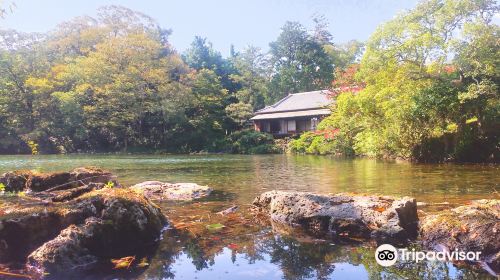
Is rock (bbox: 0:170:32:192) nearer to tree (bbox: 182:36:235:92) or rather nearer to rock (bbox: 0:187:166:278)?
rock (bbox: 0:187:166:278)

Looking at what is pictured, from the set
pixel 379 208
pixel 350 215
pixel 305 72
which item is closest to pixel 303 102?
pixel 305 72

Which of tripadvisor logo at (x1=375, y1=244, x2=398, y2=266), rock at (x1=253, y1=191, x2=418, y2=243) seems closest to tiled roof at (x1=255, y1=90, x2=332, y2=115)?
rock at (x1=253, y1=191, x2=418, y2=243)

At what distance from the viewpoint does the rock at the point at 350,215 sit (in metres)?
5.02

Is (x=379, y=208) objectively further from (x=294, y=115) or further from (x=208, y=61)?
(x=208, y=61)

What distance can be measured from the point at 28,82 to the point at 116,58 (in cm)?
856

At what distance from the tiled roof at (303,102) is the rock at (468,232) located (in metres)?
32.0

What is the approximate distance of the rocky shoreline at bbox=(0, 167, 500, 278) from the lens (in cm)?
412

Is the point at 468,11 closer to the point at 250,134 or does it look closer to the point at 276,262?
the point at 276,262

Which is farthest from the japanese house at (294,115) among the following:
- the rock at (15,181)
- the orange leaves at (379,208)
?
the orange leaves at (379,208)

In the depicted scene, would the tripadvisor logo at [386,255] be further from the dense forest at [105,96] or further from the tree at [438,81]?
the dense forest at [105,96]

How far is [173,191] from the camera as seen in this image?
918cm

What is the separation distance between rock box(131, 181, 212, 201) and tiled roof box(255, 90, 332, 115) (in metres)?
28.4

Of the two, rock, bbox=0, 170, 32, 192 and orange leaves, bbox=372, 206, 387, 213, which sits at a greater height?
rock, bbox=0, 170, 32, 192

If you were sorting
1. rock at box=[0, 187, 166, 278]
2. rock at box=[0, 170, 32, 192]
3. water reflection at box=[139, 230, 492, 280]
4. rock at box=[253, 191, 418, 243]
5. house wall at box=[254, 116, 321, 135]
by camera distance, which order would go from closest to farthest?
1. water reflection at box=[139, 230, 492, 280]
2. rock at box=[0, 187, 166, 278]
3. rock at box=[253, 191, 418, 243]
4. rock at box=[0, 170, 32, 192]
5. house wall at box=[254, 116, 321, 135]
